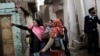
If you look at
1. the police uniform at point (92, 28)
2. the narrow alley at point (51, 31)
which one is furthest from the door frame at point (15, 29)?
the police uniform at point (92, 28)

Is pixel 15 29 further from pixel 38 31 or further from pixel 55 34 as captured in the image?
pixel 55 34

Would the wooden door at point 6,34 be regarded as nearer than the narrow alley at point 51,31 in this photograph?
No

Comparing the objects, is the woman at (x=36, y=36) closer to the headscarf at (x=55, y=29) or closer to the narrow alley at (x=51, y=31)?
the narrow alley at (x=51, y=31)

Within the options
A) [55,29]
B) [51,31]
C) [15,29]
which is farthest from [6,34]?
[55,29]

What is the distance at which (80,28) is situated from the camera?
46.9 ft

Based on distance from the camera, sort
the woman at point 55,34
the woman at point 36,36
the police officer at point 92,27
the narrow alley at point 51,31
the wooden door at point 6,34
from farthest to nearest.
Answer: the police officer at point 92,27 → the wooden door at point 6,34 → the woman at point 36,36 → the narrow alley at point 51,31 → the woman at point 55,34

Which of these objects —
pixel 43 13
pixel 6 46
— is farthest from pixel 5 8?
pixel 43 13

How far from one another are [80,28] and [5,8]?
5043 mm

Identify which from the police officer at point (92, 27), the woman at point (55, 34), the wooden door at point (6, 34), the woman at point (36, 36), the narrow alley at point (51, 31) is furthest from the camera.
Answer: the police officer at point (92, 27)

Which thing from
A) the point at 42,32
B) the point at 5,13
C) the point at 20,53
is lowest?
the point at 20,53

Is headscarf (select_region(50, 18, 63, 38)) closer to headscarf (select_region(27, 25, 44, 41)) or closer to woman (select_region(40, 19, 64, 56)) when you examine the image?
woman (select_region(40, 19, 64, 56))

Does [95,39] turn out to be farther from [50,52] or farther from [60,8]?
[60,8]

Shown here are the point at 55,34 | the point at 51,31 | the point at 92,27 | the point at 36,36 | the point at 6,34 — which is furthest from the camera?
the point at 92,27

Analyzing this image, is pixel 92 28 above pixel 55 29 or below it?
below
